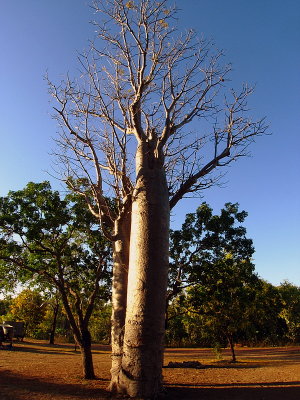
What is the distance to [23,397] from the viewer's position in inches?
212

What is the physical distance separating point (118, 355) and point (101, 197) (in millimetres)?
2921

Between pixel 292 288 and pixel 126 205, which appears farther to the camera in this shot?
pixel 292 288

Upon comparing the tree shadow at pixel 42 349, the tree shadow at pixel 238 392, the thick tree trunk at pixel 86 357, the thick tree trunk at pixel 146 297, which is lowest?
the tree shadow at pixel 42 349

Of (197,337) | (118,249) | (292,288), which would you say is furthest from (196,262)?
(292,288)

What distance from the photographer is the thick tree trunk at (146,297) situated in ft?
16.4

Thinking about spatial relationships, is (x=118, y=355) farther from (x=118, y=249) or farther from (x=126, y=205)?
(x=126, y=205)

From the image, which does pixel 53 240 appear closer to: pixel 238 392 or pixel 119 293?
pixel 119 293

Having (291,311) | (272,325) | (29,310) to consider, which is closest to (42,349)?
(29,310)

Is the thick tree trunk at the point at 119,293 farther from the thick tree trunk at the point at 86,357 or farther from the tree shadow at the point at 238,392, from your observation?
the thick tree trunk at the point at 86,357

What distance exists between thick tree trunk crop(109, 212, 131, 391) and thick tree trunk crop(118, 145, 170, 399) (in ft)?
2.39

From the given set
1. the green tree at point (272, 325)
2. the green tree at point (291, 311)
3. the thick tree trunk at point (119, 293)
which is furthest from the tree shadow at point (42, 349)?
the green tree at point (291, 311)

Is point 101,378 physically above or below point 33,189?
below

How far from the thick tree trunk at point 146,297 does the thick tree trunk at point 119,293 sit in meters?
0.73

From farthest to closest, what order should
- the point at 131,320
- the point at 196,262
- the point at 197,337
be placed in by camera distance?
the point at 197,337 → the point at 196,262 → the point at 131,320
